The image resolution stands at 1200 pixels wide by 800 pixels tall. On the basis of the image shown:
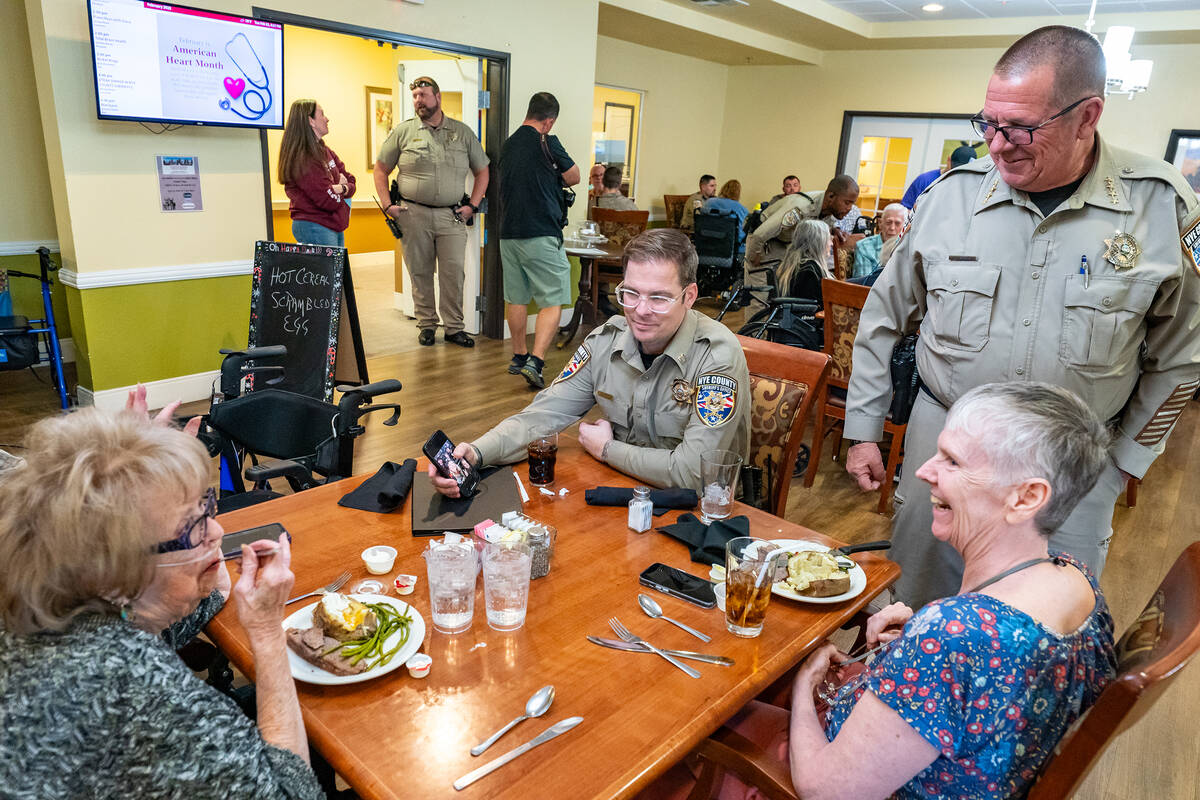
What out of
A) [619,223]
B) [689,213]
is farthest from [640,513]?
[689,213]

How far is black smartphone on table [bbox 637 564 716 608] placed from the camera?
1.37m

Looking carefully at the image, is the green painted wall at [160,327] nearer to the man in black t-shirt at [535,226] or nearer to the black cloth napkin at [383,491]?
the man in black t-shirt at [535,226]

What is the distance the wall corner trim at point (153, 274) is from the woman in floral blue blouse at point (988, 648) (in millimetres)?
3929

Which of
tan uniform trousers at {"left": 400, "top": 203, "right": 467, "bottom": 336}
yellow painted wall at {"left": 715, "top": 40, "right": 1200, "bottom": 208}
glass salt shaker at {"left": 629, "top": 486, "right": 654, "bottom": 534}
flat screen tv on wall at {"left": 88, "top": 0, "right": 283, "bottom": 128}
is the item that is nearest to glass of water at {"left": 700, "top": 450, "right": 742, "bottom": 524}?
glass salt shaker at {"left": 629, "top": 486, "right": 654, "bottom": 534}

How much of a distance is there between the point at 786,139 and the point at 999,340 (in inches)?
346

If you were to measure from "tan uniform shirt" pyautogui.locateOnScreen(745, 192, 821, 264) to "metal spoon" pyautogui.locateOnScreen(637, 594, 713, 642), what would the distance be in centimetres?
501

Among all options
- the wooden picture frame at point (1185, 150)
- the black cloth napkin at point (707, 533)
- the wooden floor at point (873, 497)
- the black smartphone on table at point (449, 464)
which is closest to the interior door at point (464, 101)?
the wooden floor at point (873, 497)

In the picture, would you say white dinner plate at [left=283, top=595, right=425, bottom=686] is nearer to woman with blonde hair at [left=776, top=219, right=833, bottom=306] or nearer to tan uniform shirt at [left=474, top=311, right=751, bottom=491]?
tan uniform shirt at [left=474, top=311, right=751, bottom=491]

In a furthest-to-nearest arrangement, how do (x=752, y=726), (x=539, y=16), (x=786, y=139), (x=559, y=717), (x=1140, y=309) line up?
(x=786, y=139) < (x=539, y=16) < (x=1140, y=309) < (x=752, y=726) < (x=559, y=717)

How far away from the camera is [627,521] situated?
1652mm

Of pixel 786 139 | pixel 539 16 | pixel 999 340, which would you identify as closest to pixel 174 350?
pixel 539 16

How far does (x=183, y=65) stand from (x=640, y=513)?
354cm

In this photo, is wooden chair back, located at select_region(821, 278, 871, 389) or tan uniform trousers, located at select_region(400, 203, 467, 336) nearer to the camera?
wooden chair back, located at select_region(821, 278, 871, 389)

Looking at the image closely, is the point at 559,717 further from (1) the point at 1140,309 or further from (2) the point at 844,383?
(2) the point at 844,383
